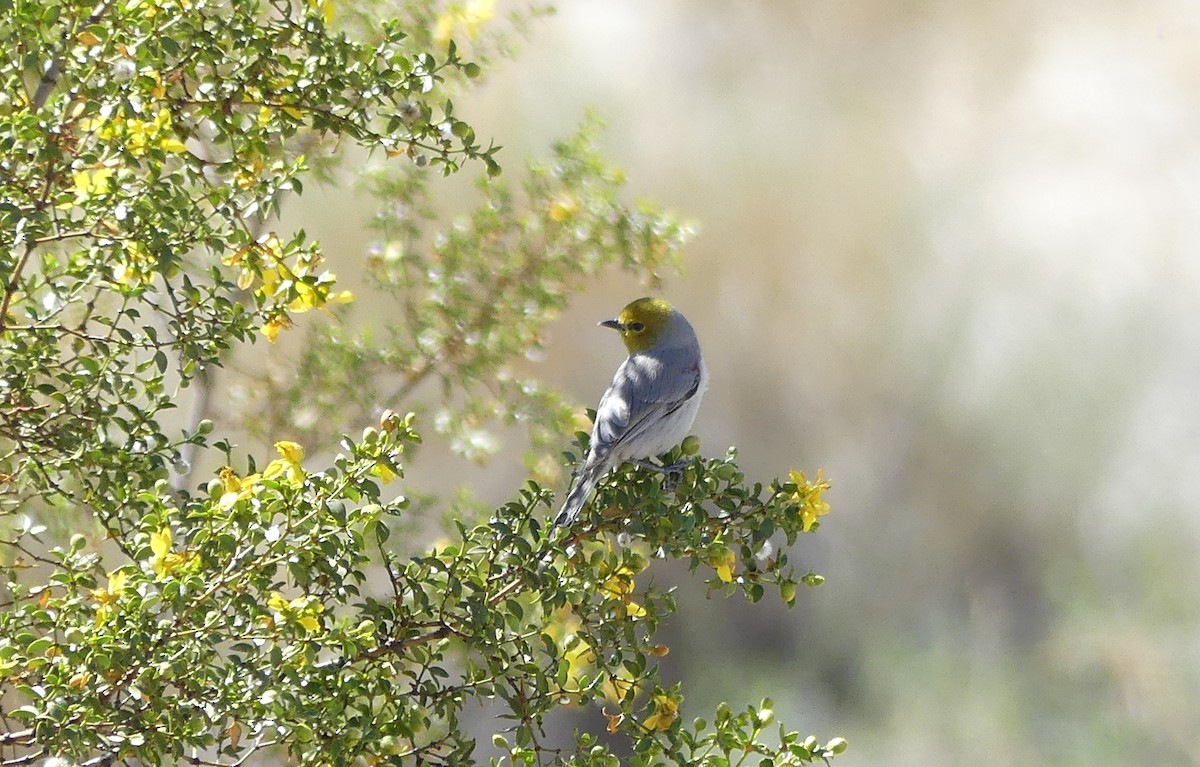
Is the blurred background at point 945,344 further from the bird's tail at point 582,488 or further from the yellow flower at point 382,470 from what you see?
the yellow flower at point 382,470

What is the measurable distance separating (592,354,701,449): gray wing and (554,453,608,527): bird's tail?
9 centimetres

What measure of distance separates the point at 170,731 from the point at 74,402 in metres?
0.40

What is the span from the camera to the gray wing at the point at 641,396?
1.96 metres

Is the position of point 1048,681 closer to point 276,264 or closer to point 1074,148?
point 1074,148

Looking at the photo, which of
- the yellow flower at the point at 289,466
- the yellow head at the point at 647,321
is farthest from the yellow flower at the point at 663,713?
the yellow head at the point at 647,321

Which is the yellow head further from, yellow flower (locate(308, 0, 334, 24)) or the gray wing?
yellow flower (locate(308, 0, 334, 24))

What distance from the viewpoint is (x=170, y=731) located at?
Result: 1.17 m

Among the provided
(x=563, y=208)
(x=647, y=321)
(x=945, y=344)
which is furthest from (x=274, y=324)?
(x=945, y=344)

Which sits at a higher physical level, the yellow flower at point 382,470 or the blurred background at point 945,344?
the blurred background at point 945,344

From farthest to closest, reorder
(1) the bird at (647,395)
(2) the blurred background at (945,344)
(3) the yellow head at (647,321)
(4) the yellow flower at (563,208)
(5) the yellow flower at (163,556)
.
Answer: (2) the blurred background at (945,344) < (4) the yellow flower at (563,208) < (3) the yellow head at (647,321) < (1) the bird at (647,395) < (5) the yellow flower at (163,556)

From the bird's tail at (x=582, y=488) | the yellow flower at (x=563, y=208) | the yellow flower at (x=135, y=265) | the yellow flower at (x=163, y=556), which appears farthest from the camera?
the yellow flower at (x=563, y=208)

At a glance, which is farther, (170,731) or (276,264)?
(276,264)

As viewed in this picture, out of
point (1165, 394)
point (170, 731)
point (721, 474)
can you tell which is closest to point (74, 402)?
point (170, 731)

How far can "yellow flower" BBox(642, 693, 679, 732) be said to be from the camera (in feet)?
4.43
